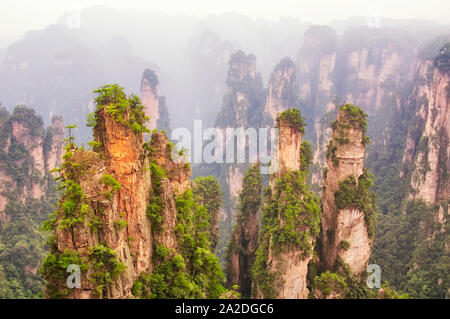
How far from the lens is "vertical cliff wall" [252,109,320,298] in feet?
61.5

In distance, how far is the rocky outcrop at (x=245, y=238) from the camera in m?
25.6

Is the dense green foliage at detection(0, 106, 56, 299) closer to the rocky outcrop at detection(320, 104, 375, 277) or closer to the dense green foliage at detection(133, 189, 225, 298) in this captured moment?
the dense green foliage at detection(133, 189, 225, 298)

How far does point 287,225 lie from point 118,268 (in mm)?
10461

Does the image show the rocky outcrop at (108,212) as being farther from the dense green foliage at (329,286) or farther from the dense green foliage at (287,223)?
the dense green foliage at (329,286)

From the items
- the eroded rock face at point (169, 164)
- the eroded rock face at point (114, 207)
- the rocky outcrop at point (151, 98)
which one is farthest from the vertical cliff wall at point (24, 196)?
the rocky outcrop at point (151, 98)

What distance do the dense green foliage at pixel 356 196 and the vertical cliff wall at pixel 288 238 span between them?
2273mm

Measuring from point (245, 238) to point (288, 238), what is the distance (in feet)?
27.6

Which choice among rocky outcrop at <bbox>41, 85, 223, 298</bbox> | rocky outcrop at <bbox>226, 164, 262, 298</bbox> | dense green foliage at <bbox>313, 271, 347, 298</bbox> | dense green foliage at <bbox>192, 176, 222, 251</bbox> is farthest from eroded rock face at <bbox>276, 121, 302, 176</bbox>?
dense green foliage at <bbox>192, 176, 222, 251</bbox>

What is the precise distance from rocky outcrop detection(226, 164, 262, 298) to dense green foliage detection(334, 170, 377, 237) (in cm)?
689

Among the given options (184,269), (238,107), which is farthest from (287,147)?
(238,107)

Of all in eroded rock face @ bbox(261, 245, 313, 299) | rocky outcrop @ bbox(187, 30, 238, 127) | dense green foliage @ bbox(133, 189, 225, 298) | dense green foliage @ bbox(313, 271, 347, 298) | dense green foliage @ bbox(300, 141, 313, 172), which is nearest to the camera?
dense green foliage @ bbox(133, 189, 225, 298)

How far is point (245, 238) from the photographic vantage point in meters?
26.8

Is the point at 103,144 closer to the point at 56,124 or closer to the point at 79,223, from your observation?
the point at 79,223
